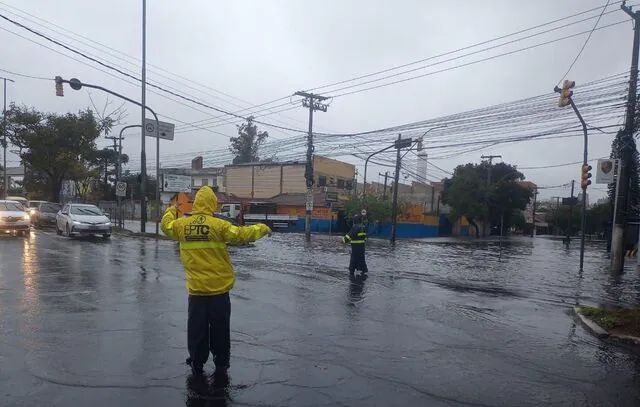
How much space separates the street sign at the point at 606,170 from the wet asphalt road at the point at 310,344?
605cm

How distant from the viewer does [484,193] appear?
5219cm

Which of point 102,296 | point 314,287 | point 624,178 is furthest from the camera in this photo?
point 624,178

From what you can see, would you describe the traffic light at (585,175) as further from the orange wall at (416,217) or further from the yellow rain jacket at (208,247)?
the orange wall at (416,217)

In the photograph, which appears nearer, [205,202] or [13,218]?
[205,202]

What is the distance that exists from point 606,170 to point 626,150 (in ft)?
2.98

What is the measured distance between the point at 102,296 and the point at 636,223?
2250cm

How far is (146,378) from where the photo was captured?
4875mm

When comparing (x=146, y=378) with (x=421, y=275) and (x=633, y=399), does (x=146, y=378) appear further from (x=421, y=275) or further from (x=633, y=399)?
(x=421, y=275)

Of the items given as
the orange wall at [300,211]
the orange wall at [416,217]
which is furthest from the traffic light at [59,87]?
the orange wall at [416,217]

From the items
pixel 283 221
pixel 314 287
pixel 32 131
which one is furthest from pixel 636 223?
pixel 32 131

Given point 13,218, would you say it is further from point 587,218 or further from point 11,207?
point 587,218

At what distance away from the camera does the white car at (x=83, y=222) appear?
22078 mm

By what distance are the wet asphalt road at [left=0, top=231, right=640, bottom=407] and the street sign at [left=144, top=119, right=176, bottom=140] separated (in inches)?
539

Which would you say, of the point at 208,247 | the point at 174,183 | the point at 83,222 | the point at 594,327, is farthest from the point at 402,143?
the point at 208,247
